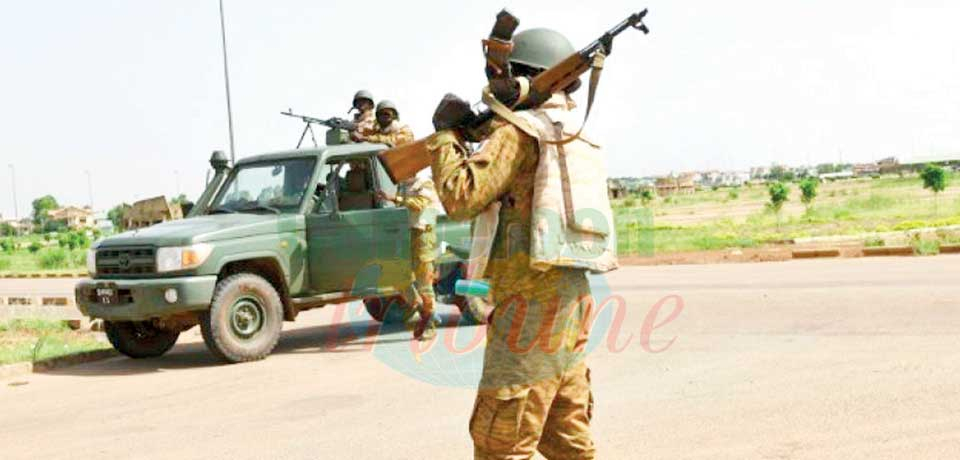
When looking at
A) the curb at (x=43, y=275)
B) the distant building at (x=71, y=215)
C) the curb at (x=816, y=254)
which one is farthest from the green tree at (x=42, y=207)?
the curb at (x=816, y=254)

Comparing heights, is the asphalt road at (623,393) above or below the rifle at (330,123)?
below

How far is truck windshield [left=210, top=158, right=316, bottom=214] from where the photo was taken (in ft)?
32.7

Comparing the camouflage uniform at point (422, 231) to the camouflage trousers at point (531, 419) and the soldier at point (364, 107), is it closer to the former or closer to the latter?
the soldier at point (364, 107)

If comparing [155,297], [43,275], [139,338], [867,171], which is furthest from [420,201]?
[867,171]

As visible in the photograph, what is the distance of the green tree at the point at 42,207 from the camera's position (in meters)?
172

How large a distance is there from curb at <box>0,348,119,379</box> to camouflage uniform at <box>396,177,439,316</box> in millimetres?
3215

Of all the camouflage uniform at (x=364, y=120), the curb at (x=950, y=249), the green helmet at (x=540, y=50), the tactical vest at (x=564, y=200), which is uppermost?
the camouflage uniform at (x=364, y=120)

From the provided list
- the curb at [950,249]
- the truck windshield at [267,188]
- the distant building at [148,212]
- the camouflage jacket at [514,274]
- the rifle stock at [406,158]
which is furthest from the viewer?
the curb at [950,249]

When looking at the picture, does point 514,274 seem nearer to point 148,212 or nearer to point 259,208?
point 259,208

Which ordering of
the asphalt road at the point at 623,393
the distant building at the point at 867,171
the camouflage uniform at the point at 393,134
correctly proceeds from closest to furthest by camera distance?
the asphalt road at the point at 623,393
the camouflage uniform at the point at 393,134
the distant building at the point at 867,171

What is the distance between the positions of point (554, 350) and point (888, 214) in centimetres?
3919

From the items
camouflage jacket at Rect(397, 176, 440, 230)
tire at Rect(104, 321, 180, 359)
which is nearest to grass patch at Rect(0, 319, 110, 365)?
tire at Rect(104, 321, 180, 359)

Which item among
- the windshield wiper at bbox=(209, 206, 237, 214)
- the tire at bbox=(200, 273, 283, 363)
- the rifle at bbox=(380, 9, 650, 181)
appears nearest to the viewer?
the rifle at bbox=(380, 9, 650, 181)

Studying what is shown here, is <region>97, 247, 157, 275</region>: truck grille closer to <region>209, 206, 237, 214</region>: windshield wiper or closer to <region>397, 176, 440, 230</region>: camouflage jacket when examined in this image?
<region>209, 206, 237, 214</region>: windshield wiper
